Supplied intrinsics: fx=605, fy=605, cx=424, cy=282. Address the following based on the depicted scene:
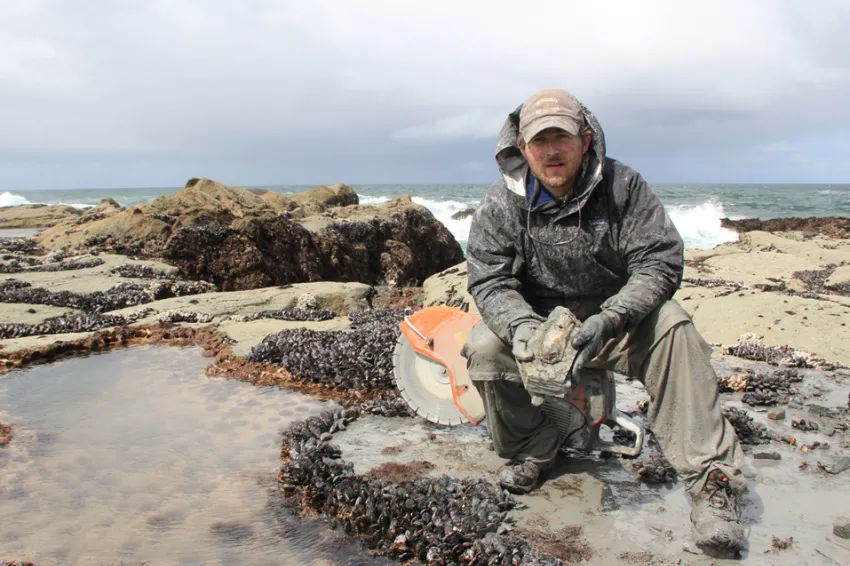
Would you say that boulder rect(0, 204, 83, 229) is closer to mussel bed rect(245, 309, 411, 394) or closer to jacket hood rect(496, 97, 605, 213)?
mussel bed rect(245, 309, 411, 394)

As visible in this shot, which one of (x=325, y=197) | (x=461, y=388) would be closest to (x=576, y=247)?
(x=461, y=388)

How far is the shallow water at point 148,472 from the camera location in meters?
2.87

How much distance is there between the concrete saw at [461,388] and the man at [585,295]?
0.15 metres

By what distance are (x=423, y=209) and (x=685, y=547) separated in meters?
14.2

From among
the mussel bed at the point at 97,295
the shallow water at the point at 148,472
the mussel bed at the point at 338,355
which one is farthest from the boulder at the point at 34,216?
the shallow water at the point at 148,472

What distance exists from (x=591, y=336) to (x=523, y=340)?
0.34 meters

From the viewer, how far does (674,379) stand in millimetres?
2986

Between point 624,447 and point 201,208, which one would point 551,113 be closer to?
point 624,447

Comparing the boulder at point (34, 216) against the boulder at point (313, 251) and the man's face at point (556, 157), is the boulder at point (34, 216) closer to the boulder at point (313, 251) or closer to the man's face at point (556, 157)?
the boulder at point (313, 251)

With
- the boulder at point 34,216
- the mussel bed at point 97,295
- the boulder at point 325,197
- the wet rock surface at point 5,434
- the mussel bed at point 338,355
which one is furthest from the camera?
the boulder at point 34,216

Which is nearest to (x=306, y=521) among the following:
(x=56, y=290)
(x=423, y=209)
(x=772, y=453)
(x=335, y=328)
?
(x=772, y=453)

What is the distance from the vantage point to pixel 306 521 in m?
3.14

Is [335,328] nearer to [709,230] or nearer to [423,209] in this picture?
[423,209]

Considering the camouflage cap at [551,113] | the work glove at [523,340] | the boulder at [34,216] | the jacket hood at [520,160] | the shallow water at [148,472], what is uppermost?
the camouflage cap at [551,113]
